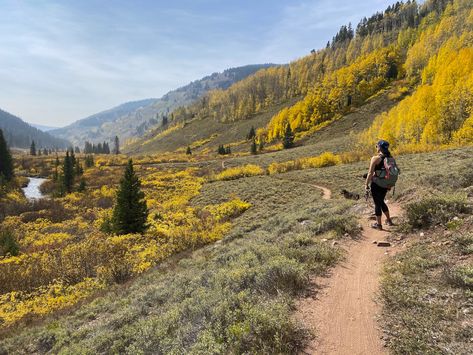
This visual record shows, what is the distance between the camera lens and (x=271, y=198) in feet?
99.5

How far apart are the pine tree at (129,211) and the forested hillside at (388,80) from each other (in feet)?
141

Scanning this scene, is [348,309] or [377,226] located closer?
[348,309]

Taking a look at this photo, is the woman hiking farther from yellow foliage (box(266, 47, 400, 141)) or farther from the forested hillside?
yellow foliage (box(266, 47, 400, 141))

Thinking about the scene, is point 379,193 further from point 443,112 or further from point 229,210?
point 443,112

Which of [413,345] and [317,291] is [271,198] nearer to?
[317,291]

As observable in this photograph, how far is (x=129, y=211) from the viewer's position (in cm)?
2653

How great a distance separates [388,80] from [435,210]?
128933 mm

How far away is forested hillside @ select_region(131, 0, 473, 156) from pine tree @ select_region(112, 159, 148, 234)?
4283 cm

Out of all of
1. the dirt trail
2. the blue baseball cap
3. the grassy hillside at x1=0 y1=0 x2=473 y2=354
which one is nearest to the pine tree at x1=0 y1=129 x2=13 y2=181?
the grassy hillside at x1=0 y1=0 x2=473 y2=354

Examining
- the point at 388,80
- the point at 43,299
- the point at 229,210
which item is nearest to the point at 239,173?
the point at 229,210

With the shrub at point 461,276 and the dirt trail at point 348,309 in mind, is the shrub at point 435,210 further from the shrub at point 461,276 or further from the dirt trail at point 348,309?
the shrub at point 461,276

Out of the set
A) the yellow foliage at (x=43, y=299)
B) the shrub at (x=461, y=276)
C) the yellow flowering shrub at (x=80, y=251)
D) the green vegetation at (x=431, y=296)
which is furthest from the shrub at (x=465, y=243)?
the yellow foliage at (x=43, y=299)

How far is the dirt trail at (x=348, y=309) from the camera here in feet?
14.5

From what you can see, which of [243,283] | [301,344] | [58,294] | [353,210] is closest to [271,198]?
[353,210]
